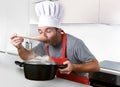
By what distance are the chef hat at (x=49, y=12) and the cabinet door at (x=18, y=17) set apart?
98 centimetres

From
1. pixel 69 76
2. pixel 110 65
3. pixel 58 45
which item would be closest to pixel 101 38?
pixel 110 65

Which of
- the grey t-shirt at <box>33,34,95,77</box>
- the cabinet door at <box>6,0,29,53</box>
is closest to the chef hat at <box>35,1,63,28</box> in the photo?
the grey t-shirt at <box>33,34,95,77</box>

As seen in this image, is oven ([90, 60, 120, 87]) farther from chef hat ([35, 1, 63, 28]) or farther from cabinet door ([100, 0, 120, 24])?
chef hat ([35, 1, 63, 28])

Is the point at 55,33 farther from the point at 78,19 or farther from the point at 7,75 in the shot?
the point at 78,19

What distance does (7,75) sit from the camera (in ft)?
2.62

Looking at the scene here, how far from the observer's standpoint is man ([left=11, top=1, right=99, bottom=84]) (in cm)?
83

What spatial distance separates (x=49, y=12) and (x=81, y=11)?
611 millimetres

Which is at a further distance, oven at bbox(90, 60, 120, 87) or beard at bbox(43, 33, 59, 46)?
oven at bbox(90, 60, 120, 87)

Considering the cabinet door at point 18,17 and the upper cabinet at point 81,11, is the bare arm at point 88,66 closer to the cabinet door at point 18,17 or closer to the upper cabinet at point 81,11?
the upper cabinet at point 81,11

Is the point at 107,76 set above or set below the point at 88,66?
below

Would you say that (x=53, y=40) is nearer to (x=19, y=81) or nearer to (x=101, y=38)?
(x=19, y=81)

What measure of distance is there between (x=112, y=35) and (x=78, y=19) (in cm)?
28

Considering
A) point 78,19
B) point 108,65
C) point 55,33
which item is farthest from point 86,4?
point 55,33

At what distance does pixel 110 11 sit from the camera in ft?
→ 4.28
